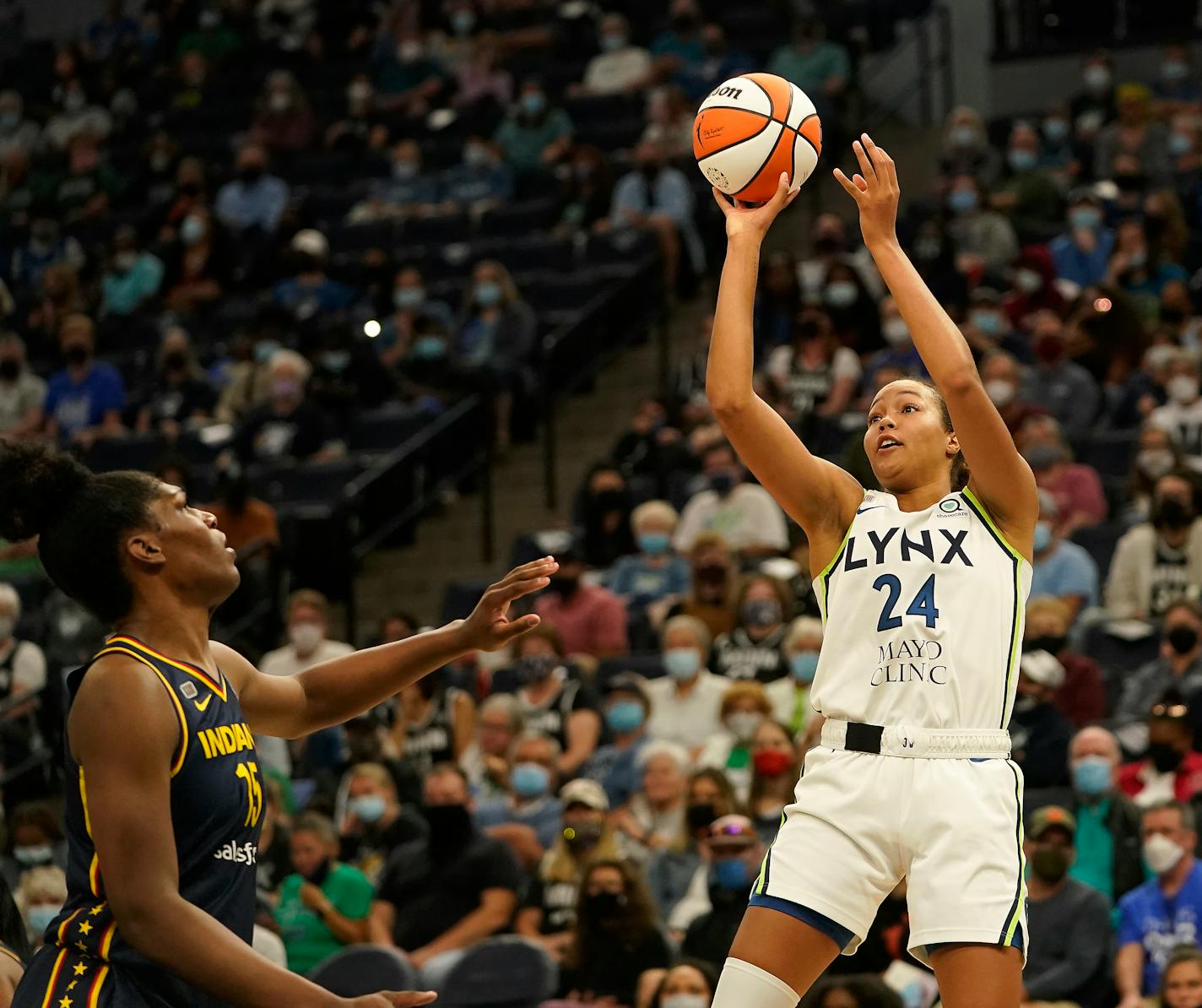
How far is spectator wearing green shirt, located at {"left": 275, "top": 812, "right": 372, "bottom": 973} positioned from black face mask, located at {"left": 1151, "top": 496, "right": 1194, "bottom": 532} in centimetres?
430

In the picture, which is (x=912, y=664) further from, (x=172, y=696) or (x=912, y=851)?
(x=172, y=696)

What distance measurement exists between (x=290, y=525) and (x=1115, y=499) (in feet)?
17.0

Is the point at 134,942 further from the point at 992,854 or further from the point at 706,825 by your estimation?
the point at 706,825

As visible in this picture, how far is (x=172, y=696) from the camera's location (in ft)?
11.8

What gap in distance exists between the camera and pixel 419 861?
9.12 m

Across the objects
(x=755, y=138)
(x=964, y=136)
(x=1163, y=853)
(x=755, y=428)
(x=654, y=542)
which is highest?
(x=964, y=136)

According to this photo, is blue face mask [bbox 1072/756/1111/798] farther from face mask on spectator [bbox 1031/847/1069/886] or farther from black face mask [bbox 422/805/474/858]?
black face mask [bbox 422/805/474/858]

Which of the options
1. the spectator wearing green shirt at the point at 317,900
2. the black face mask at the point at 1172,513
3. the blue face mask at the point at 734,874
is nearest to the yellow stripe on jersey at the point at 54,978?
the blue face mask at the point at 734,874

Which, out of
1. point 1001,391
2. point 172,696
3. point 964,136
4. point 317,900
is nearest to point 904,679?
point 172,696

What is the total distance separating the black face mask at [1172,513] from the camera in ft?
32.9

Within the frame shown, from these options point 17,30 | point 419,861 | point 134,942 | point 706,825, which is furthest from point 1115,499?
point 17,30

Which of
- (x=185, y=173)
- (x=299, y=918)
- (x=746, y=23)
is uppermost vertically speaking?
(x=746, y=23)

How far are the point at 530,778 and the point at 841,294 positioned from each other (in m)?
5.12

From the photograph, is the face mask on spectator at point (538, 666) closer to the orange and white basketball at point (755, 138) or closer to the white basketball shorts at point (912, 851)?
the orange and white basketball at point (755, 138)
